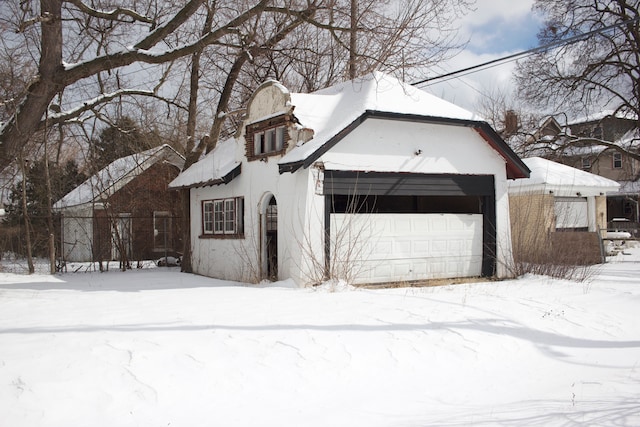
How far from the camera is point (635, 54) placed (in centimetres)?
2752

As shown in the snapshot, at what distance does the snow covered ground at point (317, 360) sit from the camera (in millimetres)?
5852

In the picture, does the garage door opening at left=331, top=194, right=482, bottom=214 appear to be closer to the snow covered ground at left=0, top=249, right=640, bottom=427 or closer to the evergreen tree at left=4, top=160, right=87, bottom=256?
the snow covered ground at left=0, top=249, right=640, bottom=427

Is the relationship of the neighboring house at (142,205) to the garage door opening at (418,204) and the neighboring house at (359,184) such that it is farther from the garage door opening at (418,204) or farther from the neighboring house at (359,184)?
the garage door opening at (418,204)

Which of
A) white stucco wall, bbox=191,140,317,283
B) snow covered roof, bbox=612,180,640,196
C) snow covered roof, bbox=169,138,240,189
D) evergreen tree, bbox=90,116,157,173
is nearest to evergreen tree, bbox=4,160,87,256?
evergreen tree, bbox=90,116,157,173

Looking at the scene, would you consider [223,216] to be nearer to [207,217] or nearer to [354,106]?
[207,217]

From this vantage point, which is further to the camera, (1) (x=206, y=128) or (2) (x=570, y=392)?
(1) (x=206, y=128)

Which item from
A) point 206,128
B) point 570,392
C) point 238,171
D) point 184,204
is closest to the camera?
point 570,392

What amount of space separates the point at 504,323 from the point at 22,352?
23.4ft

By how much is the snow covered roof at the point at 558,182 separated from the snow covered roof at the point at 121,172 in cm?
1407

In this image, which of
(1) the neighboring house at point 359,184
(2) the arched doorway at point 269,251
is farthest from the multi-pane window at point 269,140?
(2) the arched doorway at point 269,251

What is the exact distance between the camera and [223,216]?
56.0 ft

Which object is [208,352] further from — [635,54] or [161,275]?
[635,54]

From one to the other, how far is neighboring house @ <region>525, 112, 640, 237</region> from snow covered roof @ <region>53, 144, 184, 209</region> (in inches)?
669

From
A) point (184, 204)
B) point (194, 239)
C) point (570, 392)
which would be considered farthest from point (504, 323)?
point (184, 204)
